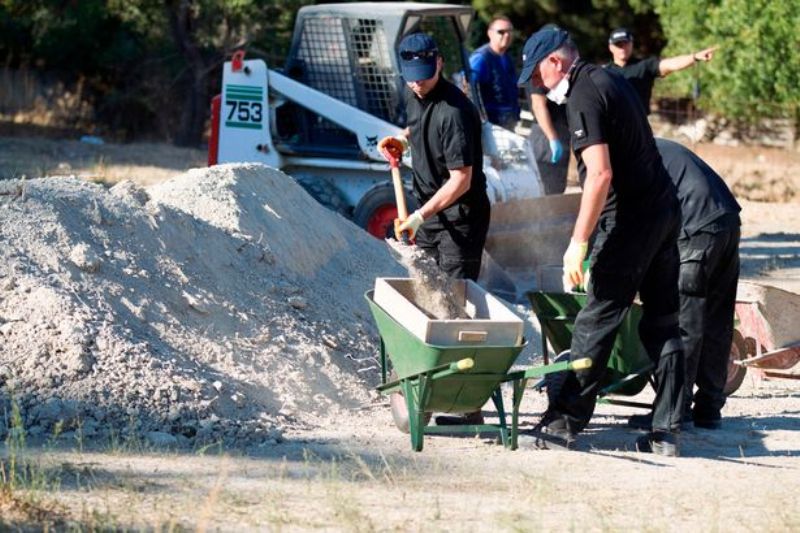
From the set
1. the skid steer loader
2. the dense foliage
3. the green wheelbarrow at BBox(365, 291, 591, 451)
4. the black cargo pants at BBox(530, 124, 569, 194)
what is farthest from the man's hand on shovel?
the dense foliage

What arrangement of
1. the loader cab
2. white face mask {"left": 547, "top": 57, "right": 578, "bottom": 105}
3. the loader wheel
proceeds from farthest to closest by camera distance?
the loader cab → the loader wheel → white face mask {"left": 547, "top": 57, "right": 578, "bottom": 105}

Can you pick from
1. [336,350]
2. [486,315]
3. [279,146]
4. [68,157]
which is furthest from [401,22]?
[68,157]

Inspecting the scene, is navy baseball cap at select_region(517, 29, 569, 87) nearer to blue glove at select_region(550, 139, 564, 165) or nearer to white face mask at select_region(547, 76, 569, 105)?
white face mask at select_region(547, 76, 569, 105)

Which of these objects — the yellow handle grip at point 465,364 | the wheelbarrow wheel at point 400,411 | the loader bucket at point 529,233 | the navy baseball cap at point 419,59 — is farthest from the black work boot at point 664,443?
the loader bucket at point 529,233

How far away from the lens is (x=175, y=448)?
7082mm

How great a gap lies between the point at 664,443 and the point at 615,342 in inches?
23.8

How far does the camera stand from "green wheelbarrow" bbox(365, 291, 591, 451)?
681 centimetres

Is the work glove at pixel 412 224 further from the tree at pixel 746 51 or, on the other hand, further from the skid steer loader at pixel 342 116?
the tree at pixel 746 51

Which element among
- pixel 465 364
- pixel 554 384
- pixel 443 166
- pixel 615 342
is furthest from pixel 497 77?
pixel 465 364

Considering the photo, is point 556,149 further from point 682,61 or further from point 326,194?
point 326,194

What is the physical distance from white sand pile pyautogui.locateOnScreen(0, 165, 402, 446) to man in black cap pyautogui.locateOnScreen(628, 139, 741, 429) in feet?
6.34

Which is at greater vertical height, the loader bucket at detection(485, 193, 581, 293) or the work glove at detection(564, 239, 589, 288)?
the work glove at detection(564, 239, 589, 288)

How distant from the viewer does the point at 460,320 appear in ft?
22.9

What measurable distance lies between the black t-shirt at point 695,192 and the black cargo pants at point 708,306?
5cm
